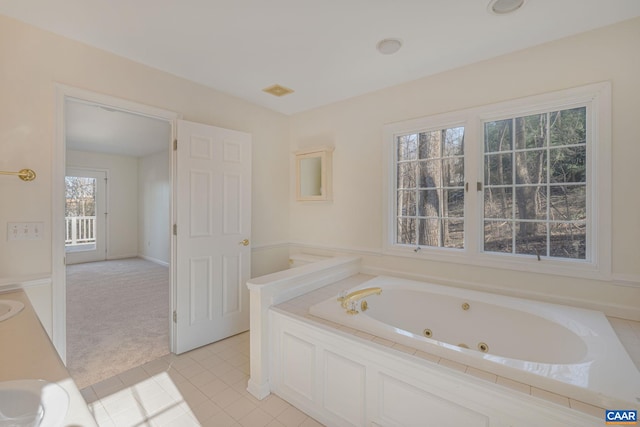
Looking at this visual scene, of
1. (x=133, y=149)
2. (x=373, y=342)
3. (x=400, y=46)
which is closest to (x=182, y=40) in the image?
(x=400, y=46)

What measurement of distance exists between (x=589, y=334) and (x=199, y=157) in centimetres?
289

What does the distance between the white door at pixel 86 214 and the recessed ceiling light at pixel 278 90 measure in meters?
5.32

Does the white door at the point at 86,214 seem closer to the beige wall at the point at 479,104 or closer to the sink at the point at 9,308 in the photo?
the beige wall at the point at 479,104

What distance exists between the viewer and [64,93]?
1.87 m

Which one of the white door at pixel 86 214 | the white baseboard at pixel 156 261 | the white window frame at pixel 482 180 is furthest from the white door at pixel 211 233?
the white door at pixel 86 214

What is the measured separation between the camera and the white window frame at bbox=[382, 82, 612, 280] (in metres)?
1.79

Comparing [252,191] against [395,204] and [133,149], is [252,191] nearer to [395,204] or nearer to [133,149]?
[395,204]

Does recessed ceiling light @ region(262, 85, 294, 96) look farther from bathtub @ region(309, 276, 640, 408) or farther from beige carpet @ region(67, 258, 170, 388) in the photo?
beige carpet @ region(67, 258, 170, 388)

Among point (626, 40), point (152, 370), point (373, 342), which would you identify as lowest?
point (152, 370)

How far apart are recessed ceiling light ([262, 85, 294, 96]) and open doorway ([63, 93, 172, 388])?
99 cm

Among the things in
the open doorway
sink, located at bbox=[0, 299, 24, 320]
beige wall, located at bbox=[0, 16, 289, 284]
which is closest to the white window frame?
the open doorway

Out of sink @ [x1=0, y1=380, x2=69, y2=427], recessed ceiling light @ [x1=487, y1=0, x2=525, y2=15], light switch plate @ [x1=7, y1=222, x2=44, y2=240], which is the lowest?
sink @ [x1=0, y1=380, x2=69, y2=427]

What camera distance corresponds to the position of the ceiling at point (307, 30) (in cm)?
160

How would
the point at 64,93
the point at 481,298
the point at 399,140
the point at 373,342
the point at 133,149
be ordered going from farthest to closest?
1. the point at 133,149
2. the point at 399,140
3. the point at 481,298
4. the point at 64,93
5. the point at 373,342
